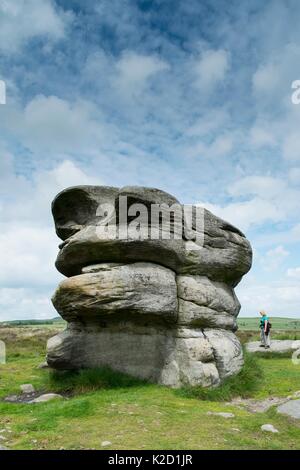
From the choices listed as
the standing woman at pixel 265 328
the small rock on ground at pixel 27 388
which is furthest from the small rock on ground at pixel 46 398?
the standing woman at pixel 265 328

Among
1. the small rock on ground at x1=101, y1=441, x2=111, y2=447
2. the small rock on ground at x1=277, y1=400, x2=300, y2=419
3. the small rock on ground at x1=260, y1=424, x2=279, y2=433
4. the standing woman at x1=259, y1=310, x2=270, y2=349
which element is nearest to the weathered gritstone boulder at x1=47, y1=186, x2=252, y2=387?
the small rock on ground at x1=277, y1=400, x2=300, y2=419

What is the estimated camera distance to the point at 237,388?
54.9ft

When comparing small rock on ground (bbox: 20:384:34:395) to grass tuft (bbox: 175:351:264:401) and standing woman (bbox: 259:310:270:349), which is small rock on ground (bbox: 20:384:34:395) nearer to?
grass tuft (bbox: 175:351:264:401)

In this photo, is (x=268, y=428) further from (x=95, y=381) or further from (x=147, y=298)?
(x=95, y=381)

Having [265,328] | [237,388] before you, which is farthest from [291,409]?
[265,328]

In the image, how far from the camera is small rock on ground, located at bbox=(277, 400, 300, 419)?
40.8 ft

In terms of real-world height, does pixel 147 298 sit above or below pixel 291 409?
above

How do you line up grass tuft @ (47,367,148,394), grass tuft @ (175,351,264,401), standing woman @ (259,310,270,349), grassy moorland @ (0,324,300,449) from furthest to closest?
standing woman @ (259,310,270,349), grass tuft @ (47,367,148,394), grass tuft @ (175,351,264,401), grassy moorland @ (0,324,300,449)

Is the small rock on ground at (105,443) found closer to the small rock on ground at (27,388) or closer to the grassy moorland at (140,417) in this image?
the grassy moorland at (140,417)

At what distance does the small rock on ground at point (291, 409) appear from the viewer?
12.4 metres

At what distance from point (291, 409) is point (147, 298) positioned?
21.0ft

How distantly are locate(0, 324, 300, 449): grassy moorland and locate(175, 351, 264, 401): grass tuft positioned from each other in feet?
0.12
